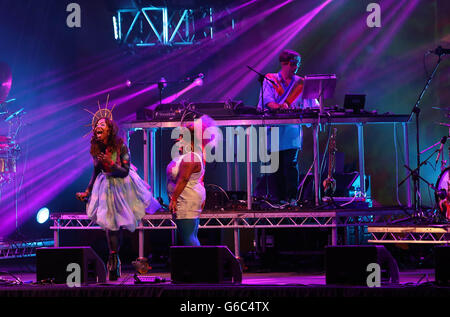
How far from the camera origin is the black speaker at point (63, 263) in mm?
5664

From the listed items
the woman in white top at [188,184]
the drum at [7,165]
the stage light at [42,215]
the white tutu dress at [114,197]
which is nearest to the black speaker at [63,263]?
the white tutu dress at [114,197]

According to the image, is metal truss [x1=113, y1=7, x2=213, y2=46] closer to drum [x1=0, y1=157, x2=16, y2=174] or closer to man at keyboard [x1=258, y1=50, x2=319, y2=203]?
drum [x1=0, y1=157, x2=16, y2=174]

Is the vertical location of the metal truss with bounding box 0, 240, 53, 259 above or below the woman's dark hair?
below

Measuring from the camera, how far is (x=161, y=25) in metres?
12.5

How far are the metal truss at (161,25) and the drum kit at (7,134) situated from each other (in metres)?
2.64

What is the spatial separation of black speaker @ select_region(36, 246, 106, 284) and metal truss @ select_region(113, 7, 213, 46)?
724 cm

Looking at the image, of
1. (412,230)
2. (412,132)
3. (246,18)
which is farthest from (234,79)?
(412,230)

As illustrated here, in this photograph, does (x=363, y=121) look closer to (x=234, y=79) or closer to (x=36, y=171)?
(x=234, y=79)

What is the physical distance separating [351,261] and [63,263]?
8.38 ft

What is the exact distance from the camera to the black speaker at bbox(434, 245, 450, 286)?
5.15 metres

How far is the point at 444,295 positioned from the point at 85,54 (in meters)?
9.44
